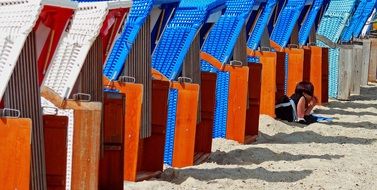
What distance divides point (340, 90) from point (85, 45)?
10734mm

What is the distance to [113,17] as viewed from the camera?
5.56m

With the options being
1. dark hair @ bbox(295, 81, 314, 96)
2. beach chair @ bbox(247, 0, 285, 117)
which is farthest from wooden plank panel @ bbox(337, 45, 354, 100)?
beach chair @ bbox(247, 0, 285, 117)

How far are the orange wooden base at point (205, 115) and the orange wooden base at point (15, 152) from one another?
3963 mm

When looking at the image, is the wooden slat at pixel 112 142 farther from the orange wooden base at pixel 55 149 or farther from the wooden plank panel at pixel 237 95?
the wooden plank panel at pixel 237 95

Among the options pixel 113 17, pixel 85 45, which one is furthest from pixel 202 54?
pixel 85 45

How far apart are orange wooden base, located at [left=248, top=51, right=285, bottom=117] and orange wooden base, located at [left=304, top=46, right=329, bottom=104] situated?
1.68 metres

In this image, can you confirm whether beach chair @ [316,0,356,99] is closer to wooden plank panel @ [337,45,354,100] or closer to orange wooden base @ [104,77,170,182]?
wooden plank panel @ [337,45,354,100]

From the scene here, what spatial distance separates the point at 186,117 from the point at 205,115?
2.30ft

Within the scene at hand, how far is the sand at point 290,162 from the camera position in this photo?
7117mm

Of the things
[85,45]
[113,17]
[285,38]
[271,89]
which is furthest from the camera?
[285,38]

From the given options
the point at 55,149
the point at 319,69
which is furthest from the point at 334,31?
the point at 55,149

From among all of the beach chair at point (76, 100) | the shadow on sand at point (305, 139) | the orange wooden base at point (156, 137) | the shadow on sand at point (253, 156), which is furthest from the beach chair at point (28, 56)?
the shadow on sand at point (305, 139)

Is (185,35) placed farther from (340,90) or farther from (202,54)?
(340,90)

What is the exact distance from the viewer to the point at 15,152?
4.21 metres
